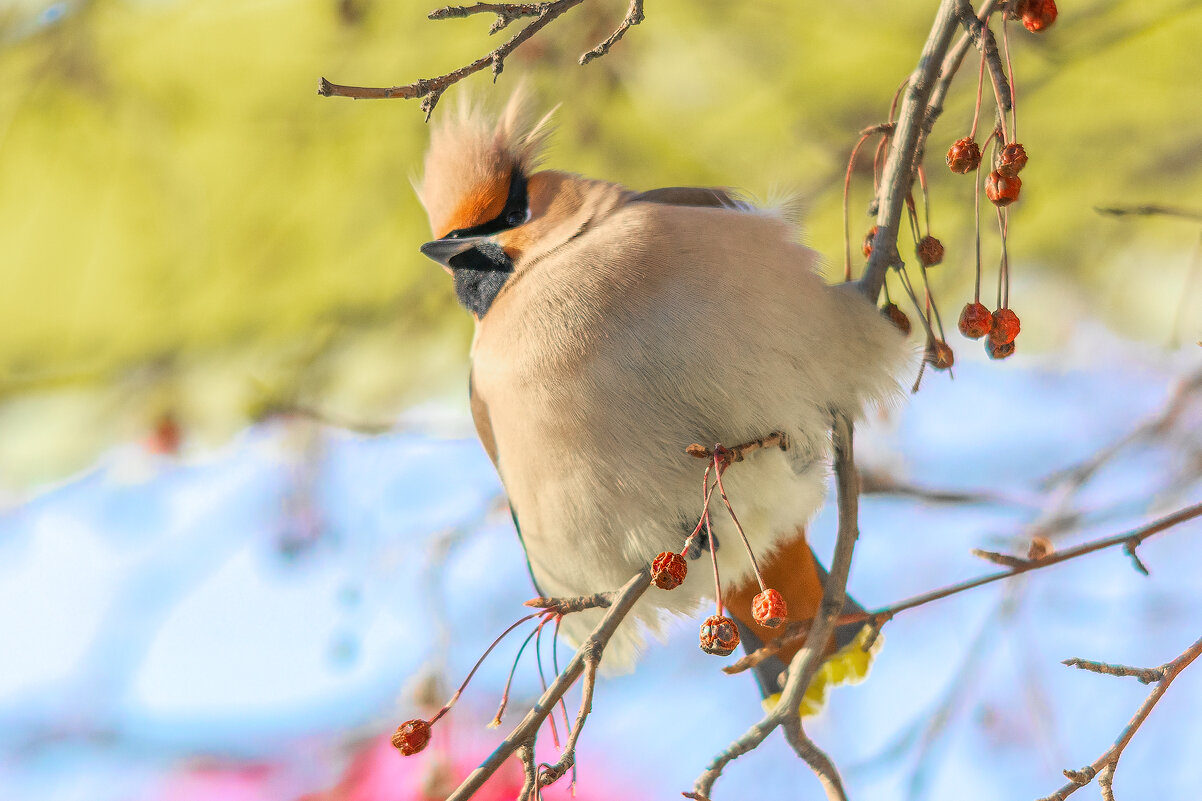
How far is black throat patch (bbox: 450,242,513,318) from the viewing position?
8.38 ft

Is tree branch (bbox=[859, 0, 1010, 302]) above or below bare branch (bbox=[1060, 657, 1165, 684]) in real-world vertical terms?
above

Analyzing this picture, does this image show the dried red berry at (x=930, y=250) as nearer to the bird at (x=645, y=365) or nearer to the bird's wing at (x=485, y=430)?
the bird at (x=645, y=365)

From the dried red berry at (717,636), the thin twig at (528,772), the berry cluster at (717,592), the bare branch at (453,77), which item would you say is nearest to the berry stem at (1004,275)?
the berry cluster at (717,592)

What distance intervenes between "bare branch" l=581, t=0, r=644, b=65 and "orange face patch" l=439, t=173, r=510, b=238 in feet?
3.37

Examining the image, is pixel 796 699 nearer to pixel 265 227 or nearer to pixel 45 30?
pixel 265 227

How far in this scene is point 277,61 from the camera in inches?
134

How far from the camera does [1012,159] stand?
194 cm

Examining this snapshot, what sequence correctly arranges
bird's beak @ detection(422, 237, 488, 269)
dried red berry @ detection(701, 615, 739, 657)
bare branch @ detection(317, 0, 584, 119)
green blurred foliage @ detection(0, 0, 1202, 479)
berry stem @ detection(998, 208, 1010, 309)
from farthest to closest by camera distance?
1. green blurred foliage @ detection(0, 0, 1202, 479)
2. bird's beak @ detection(422, 237, 488, 269)
3. berry stem @ detection(998, 208, 1010, 309)
4. dried red berry @ detection(701, 615, 739, 657)
5. bare branch @ detection(317, 0, 584, 119)

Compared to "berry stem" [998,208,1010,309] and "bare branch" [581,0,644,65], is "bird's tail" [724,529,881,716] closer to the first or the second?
"berry stem" [998,208,1010,309]

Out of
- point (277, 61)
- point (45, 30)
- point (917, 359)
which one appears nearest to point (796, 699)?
point (917, 359)

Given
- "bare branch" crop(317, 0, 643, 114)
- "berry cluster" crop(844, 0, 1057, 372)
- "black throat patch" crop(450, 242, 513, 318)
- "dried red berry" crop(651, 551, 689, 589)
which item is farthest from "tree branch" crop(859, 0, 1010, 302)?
"black throat patch" crop(450, 242, 513, 318)

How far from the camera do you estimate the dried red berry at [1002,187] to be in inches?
77.3

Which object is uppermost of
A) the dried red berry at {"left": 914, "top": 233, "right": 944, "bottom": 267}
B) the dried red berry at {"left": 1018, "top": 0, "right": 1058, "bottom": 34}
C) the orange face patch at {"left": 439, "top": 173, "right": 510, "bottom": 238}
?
the dried red berry at {"left": 1018, "top": 0, "right": 1058, "bottom": 34}

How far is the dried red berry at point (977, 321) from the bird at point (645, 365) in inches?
6.3
